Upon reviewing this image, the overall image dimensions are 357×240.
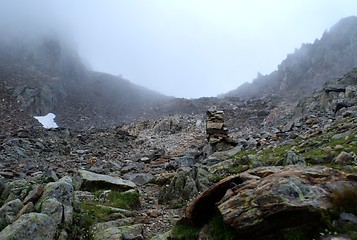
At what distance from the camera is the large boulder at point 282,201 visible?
7598 mm

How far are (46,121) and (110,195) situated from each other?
A: 6158cm

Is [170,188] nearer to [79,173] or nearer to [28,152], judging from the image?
[79,173]

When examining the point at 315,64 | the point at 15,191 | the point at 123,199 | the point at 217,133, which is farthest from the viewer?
the point at 315,64

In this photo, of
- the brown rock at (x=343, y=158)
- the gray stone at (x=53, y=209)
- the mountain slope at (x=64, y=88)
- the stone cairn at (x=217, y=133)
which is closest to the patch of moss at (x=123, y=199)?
the gray stone at (x=53, y=209)

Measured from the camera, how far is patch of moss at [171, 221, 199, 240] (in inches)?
372

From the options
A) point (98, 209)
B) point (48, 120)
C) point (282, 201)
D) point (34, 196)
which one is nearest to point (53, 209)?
point (34, 196)

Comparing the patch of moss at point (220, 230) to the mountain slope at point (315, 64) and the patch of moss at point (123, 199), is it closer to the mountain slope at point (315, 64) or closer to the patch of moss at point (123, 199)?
the patch of moss at point (123, 199)

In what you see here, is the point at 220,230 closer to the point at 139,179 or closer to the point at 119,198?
the point at 119,198

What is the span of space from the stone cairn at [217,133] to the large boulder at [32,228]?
19.2 meters

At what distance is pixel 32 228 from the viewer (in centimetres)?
881

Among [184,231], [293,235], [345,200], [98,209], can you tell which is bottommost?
[98,209]

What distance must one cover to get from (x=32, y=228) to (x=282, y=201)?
6.72m

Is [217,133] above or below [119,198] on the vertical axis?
above

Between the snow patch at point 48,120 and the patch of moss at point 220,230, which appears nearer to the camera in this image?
the patch of moss at point 220,230
